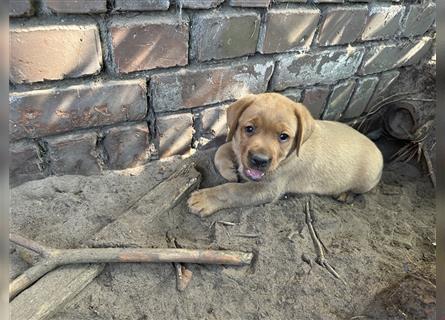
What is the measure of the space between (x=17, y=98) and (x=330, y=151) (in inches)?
60.0

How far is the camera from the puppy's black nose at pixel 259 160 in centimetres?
171

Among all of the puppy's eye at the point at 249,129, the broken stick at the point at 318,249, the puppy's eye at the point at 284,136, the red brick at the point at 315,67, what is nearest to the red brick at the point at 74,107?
the puppy's eye at the point at 249,129

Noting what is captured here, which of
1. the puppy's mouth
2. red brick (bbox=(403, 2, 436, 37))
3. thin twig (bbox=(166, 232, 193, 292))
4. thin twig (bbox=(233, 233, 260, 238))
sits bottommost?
thin twig (bbox=(233, 233, 260, 238))

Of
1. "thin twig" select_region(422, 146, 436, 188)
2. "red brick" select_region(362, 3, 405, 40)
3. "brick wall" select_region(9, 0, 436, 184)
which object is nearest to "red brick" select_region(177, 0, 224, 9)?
"brick wall" select_region(9, 0, 436, 184)

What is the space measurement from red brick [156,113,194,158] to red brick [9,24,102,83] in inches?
17.9

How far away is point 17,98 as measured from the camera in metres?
1.49

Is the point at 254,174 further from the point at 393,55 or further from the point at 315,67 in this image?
the point at 393,55

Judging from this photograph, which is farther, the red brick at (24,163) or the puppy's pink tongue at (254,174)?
the puppy's pink tongue at (254,174)

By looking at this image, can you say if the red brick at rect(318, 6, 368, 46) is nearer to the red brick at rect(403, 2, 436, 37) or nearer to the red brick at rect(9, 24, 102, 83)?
the red brick at rect(403, 2, 436, 37)

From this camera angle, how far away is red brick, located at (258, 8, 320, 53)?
6.11 ft

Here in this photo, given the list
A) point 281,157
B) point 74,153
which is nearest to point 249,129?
point 281,157

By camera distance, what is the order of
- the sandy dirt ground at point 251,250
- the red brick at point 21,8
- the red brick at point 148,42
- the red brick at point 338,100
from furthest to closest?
1. the red brick at point 338,100
2. the red brick at point 148,42
3. the sandy dirt ground at point 251,250
4. the red brick at point 21,8

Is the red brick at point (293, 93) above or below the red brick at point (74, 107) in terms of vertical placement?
below

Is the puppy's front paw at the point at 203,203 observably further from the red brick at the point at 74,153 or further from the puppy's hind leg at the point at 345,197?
the puppy's hind leg at the point at 345,197
